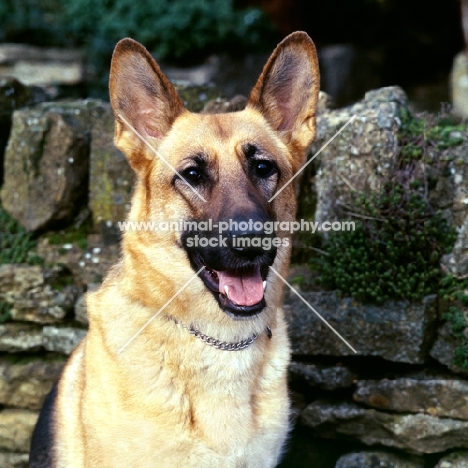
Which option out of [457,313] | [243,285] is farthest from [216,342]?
[457,313]

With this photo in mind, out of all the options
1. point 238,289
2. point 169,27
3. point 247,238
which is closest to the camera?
point 247,238

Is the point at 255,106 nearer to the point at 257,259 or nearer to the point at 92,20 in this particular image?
the point at 257,259

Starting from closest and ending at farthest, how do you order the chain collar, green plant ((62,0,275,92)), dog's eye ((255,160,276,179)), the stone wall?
the chain collar < dog's eye ((255,160,276,179)) < the stone wall < green plant ((62,0,275,92))

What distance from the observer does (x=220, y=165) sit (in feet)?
10.9

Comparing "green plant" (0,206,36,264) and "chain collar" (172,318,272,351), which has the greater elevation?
"green plant" (0,206,36,264)

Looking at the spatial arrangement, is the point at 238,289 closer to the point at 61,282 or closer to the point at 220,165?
the point at 220,165

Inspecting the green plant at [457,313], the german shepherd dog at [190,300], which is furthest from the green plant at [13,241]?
the green plant at [457,313]

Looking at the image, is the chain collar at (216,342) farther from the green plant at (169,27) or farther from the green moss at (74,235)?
the green plant at (169,27)

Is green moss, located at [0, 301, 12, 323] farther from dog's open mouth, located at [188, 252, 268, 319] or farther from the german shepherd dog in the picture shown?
dog's open mouth, located at [188, 252, 268, 319]

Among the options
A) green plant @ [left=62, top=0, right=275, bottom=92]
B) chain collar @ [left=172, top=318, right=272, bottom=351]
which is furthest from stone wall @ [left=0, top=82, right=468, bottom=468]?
green plant @ [left=62, top=0, right=275, bottom=92]

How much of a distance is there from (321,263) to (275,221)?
1.15 metres

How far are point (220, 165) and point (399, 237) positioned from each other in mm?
1414

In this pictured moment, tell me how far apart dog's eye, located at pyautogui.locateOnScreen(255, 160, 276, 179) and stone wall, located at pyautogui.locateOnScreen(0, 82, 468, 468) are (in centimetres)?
109

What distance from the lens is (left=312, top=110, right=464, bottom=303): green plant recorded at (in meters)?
4.05
